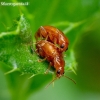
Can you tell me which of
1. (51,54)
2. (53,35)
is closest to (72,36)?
(53,35)

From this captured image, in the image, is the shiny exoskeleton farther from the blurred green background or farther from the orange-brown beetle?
the blurred green background

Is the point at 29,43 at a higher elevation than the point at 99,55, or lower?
higher

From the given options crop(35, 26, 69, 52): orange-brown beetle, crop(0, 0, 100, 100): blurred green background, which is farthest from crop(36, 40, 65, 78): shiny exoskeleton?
crop(0, 0, 100, 100): blurred green background

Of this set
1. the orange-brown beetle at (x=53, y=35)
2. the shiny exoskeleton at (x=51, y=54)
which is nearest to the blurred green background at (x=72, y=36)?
the orange-brown beetle at (x=53, y=35)

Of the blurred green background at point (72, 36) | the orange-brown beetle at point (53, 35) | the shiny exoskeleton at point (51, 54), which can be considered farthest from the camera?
the blurred green background at point (72, 36)

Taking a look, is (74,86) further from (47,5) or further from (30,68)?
(30,68)

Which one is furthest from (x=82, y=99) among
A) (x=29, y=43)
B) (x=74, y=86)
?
(x=29, y=43)

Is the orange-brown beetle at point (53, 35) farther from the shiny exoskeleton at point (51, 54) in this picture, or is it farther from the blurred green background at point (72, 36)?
the blurred green background at point (72, 36)
